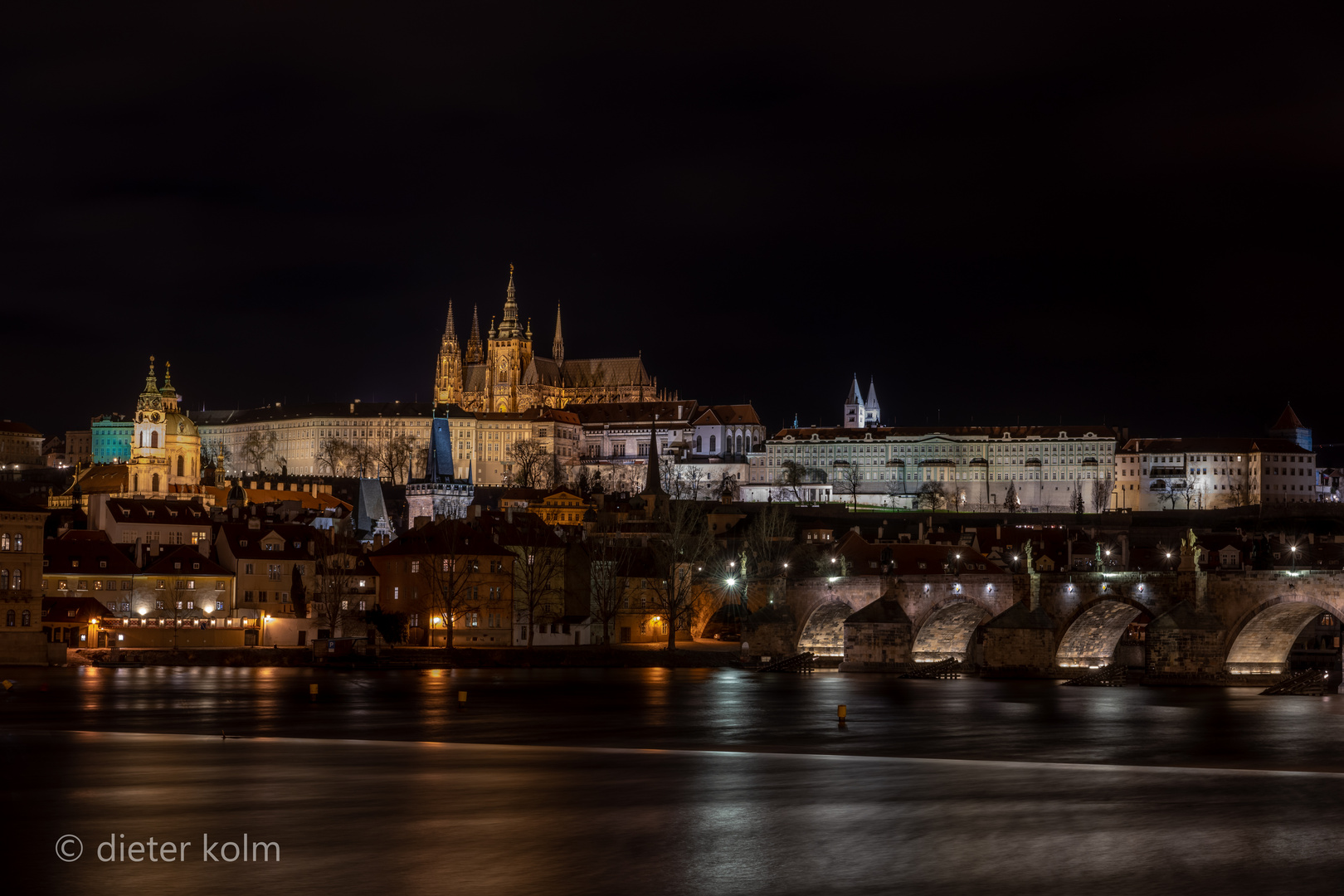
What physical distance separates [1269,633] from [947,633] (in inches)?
508

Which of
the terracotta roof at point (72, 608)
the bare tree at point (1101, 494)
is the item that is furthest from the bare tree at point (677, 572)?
the bare tree at point (1101, 494)

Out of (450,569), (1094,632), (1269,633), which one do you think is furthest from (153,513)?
(1269,633)

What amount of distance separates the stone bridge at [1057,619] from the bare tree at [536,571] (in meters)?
9.22

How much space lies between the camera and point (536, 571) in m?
68.8

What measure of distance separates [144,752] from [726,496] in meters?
114

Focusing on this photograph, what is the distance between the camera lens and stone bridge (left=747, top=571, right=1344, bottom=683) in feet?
168

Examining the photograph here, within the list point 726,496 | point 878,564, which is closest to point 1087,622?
point 878,564

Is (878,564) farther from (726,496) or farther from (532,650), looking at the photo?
(726,496)

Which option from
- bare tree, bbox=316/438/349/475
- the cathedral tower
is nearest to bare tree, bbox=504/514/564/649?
the cathedral tower

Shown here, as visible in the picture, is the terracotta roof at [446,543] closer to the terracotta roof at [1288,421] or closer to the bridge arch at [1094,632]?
the bridge arch at [1094,632]

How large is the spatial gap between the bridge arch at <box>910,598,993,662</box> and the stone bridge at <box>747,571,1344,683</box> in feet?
0.16

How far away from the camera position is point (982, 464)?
628ft

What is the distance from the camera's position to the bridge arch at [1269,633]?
50.4 m

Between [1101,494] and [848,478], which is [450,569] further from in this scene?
[848,478]
